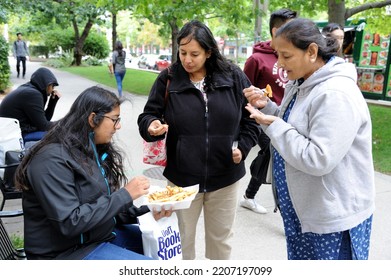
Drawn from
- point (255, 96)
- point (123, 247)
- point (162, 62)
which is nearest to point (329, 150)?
point (255, 96)

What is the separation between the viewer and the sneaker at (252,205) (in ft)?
14.1

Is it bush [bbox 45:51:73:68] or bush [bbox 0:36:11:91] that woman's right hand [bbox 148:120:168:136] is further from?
bush [bbox 45:51:73:68]

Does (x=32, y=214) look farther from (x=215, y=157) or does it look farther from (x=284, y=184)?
(x=284, y=184)

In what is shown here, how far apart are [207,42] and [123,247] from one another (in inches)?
53.0

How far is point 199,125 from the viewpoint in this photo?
2.46m

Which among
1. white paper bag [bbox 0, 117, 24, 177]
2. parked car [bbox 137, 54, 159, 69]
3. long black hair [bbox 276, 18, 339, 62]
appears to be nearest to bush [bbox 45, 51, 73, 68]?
parked car [bbox 137, 54, 159, 69]

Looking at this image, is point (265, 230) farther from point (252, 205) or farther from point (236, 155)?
point (236, 155)

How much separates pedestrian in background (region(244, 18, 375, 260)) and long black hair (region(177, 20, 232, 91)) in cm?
65

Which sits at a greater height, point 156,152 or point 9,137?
point 156,152

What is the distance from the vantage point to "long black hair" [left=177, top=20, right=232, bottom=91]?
7.93 feet

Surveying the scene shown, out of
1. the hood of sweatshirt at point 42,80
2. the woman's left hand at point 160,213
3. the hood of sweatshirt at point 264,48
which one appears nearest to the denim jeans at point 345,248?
the woman's left hand at point 160,213
